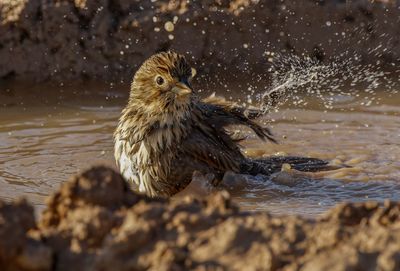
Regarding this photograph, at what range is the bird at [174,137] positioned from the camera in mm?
6039

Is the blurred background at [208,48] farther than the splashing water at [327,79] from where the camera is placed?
Yes

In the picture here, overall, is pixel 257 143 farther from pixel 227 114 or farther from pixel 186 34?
pixel 186 34

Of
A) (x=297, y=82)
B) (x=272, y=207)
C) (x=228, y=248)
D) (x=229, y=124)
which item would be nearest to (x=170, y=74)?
(x=229, y=124)

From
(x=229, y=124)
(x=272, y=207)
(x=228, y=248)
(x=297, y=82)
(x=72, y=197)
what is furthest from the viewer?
(x=297, y=82)

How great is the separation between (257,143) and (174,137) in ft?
4.70

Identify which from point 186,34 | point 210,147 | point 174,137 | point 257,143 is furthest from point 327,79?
point 174,137

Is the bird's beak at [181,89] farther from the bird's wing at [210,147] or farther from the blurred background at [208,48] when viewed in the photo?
the blurred background at [208,48]

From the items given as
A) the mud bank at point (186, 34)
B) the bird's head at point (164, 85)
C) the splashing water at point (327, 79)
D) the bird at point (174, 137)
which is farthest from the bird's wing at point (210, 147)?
the mud bank at point (186, 34)

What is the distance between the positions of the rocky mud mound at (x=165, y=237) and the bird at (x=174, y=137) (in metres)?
3.00

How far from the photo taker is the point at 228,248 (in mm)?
2750

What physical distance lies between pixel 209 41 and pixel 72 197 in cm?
585

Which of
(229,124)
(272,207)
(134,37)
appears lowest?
(272,207)

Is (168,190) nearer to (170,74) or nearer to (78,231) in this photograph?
(170,74)

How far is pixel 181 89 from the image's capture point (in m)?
6.21
